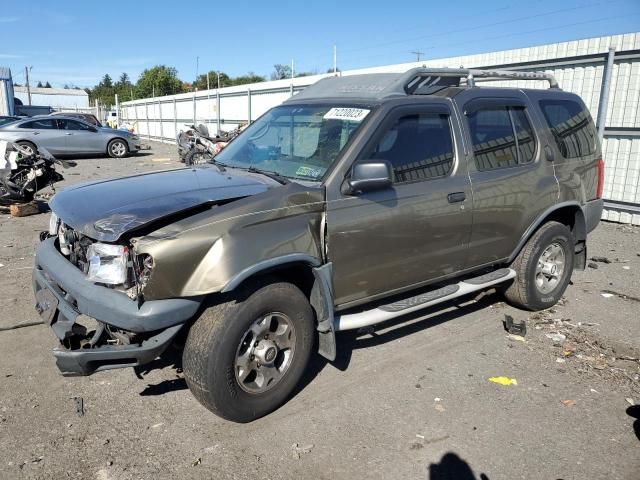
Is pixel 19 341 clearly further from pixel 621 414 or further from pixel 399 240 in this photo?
pixel 621 414

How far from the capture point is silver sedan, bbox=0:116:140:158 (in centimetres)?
1792

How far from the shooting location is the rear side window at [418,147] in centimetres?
383

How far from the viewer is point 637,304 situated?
18.2ft

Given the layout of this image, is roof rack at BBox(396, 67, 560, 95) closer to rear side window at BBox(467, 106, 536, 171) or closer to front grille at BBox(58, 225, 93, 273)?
rear side window at BBox(467, 106, 536, 171)

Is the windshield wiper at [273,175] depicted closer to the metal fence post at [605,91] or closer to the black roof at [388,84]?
the black roof at [388,84]

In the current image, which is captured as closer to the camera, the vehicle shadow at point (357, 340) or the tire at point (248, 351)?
the tire at point (248, 351)

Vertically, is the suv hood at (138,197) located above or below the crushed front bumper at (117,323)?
above

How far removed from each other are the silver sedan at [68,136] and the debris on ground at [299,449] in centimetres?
1757

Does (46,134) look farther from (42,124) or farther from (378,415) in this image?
(378,415)

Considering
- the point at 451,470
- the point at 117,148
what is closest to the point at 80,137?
the point at 117,148

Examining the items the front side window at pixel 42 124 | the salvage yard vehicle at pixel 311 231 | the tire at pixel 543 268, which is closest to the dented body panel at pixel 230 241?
the salvage yard vehicle at pixel 311 231

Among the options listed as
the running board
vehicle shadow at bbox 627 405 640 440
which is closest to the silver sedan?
the running board

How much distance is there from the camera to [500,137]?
4.61 m

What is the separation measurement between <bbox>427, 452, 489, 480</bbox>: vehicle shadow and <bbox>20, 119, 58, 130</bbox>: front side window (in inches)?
768
